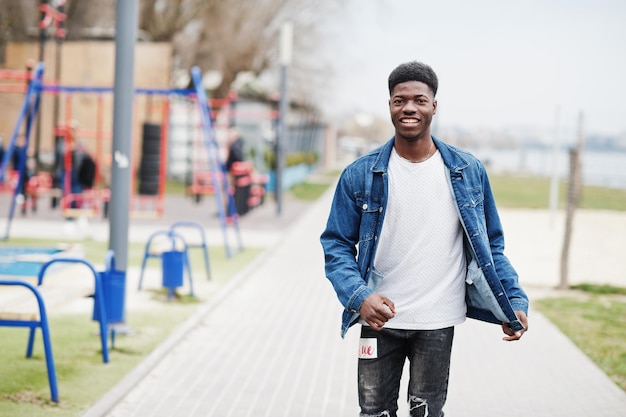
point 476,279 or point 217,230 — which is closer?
point 476,279

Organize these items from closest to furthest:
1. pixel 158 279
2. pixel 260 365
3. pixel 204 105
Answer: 1. pixel 260 365
2. pixel 158 279
3. pixel 204 105

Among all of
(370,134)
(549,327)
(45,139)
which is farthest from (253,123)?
(370,134)

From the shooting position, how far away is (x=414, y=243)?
3863 millimetres

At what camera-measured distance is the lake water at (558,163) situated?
3566 cm

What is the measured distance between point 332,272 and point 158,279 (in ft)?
27.9

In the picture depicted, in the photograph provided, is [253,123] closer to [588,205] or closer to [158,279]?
[588,205]

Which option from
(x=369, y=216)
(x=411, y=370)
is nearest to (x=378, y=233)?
(x=369, y=216)

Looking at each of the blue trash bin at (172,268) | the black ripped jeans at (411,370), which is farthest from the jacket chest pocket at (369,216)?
the blue trash bin at (172,268)

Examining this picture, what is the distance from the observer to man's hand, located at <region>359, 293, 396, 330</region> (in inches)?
143

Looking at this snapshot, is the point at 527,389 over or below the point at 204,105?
below

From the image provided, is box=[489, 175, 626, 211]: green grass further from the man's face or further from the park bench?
the man's face

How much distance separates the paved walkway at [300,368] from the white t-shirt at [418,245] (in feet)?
8.36

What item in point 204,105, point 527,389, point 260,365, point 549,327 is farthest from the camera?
point 204,105

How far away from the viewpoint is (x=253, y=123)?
1305 inches
